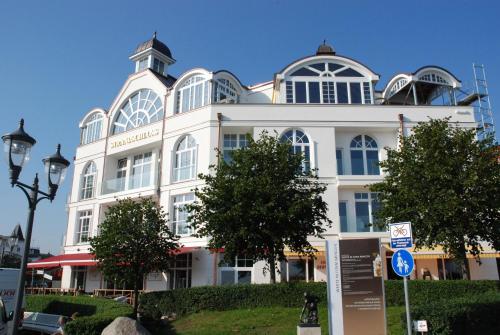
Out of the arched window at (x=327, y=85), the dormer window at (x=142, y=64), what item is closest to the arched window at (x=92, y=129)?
the dormer window at (x=142, y=64)

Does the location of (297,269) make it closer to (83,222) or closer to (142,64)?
(83,222)

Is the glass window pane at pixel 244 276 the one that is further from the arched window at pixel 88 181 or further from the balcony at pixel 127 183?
the arched window at pixel 88 181

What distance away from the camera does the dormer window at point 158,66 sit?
3881 centimetres

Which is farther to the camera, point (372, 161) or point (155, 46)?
A: point (155, 46)

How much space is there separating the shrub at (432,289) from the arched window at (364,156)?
36.6 ft

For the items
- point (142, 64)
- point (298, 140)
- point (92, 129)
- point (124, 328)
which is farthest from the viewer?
point (142, 64)

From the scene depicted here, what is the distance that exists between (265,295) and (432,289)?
22.6ft

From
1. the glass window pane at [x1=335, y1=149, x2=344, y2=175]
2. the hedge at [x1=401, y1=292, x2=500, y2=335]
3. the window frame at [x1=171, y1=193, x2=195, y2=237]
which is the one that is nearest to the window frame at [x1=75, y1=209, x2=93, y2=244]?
the window frame at [x1=171, y1=193, x2=195, y2=237]

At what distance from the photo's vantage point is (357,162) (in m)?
29.3

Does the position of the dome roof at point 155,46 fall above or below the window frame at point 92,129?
above

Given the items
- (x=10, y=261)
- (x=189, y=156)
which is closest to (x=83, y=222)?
(x=189, y=156)

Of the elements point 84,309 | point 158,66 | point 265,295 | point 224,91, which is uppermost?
point 158,66

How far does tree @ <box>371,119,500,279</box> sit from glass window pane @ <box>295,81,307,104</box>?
→ 483 inches

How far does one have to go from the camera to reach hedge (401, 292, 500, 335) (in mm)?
11008
